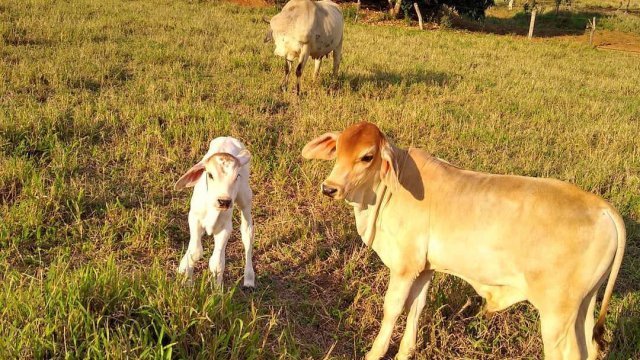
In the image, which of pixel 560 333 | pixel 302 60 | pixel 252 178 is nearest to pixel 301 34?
pixel 302 60

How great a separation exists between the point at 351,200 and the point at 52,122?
412 cm

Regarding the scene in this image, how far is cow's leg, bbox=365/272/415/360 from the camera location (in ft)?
10.1

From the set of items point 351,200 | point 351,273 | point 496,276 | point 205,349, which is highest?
point 351,200

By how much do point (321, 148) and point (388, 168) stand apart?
0.52 m

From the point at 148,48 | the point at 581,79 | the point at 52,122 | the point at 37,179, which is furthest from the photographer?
the point at 581,79

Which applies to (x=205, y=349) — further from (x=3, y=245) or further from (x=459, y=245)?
(x=3, y=245)

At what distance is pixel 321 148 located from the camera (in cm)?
332

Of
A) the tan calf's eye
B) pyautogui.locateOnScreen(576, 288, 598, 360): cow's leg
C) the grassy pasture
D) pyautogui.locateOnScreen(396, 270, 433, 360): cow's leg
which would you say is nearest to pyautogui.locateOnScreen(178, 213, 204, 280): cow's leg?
the grassy pasture

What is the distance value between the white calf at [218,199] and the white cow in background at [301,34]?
16.5ft

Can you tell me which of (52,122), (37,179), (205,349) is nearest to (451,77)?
(52,122)

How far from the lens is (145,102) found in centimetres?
715

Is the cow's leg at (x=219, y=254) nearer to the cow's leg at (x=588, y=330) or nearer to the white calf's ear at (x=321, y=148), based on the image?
the white calf's ear at (x=321, y=148)

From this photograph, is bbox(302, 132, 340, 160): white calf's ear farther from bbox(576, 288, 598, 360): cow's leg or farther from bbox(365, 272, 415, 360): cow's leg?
bbox(576, 288, 598, 360): cow's leg

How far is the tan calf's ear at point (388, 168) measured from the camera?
290cm
